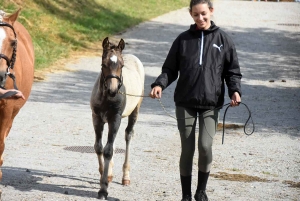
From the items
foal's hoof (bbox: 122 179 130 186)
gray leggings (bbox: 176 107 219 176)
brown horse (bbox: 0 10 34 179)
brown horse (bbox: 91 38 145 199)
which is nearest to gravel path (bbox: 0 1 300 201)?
foal's hoof (bbox: 122 179 130 186)

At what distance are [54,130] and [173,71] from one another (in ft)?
16.6

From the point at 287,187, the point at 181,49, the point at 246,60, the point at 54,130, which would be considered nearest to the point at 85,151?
the point at 54,130

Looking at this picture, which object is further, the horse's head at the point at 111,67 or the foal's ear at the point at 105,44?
the foal's ear at the point at 105,44

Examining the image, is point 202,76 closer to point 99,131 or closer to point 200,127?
point 200,127

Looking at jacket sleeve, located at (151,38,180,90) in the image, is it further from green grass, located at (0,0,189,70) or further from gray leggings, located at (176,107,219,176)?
green grass, located at (0,0,189,70)

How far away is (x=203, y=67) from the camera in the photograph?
24.3ft

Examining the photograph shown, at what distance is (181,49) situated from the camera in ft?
24.6

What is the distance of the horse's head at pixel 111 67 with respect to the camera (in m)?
8.19

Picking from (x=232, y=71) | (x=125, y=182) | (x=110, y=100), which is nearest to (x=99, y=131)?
(x=110, y=100)

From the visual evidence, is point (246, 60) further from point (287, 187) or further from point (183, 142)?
point (183, 142)

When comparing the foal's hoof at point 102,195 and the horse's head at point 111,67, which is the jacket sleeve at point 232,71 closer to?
the horse's head at point 111,67

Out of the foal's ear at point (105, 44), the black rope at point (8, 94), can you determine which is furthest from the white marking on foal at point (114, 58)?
the black rope at point (8, 94)

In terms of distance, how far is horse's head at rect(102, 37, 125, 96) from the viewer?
26.9 ft

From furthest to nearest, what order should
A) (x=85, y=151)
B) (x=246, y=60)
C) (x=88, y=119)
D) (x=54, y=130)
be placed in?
1. (x=246, y=60)
2. (x=88, y=119)
3. (x=54, y=130)
4. (x=85, y=151)
